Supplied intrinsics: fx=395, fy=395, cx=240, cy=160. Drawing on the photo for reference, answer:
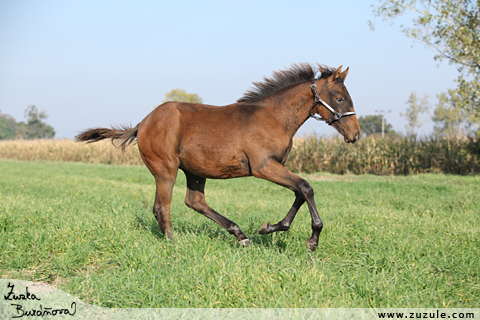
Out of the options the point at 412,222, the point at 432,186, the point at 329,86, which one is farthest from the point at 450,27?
the point at 329,86

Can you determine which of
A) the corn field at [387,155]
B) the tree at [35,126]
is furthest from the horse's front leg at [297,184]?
the tree at [35,126]

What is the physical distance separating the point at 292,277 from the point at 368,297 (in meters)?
0.69

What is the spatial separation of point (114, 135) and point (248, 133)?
255 cm

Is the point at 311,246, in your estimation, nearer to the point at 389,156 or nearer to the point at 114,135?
the point at 114,135

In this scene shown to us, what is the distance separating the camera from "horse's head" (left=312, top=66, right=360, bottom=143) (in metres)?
5.05

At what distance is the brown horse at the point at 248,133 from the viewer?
5.02m

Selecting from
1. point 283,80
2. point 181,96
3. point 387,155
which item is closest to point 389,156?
point 387,155

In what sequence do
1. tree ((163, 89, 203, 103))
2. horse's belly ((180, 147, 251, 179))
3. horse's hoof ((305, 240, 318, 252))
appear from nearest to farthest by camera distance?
horse's hoof ((305, 240, 318, 252)) < horse's belly ((180, 147, 251, 179)) < tree ((163, 89, 203, 103))

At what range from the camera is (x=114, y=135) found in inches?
254

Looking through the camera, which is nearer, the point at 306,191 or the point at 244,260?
the point at 244,260

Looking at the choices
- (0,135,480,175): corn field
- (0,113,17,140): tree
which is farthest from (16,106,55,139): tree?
(0,135,480,175): corn field

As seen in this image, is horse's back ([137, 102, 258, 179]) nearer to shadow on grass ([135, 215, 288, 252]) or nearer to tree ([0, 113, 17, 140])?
shadow on grass ([135, 215, 288, 252])

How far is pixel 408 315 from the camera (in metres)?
3.18

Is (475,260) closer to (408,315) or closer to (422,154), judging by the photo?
(408,315)
